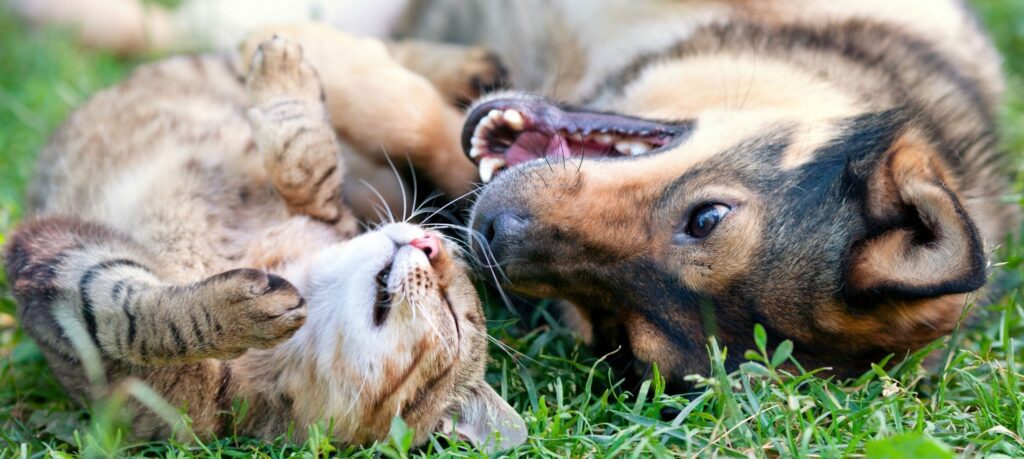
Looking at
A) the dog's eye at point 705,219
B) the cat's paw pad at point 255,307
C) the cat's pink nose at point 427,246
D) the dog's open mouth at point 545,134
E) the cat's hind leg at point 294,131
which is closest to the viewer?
the cat's paw pad at point 255,307

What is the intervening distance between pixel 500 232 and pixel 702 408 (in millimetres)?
885

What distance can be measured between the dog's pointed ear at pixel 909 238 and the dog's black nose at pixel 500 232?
1086 mm

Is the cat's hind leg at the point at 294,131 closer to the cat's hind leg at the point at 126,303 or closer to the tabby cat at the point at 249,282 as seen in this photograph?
the tabby cat at the point at 249,282

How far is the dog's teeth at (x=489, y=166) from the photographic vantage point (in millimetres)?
3914

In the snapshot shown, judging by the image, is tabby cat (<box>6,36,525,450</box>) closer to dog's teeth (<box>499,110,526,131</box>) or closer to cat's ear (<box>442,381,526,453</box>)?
cat's ear (<box>442,381,526,453</box>)

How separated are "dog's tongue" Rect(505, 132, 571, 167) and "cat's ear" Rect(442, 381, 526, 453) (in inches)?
36.1

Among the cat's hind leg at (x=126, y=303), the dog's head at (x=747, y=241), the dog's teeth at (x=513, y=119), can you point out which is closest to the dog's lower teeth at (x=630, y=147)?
the dog's head at (x=747, y=241)

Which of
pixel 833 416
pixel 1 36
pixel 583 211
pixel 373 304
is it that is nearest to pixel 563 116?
pixel 583 211

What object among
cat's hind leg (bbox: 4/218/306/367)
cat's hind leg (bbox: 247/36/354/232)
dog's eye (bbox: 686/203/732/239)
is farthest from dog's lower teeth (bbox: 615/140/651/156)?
cat's hind leg (bbox: 4/218/306/367)

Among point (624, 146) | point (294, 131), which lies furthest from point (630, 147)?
point (294, 131)

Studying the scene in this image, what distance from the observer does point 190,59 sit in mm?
5121

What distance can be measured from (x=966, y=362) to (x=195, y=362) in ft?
9.03

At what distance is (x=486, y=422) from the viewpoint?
133 inches

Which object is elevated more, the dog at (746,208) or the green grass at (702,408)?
the dog at (746,208)
